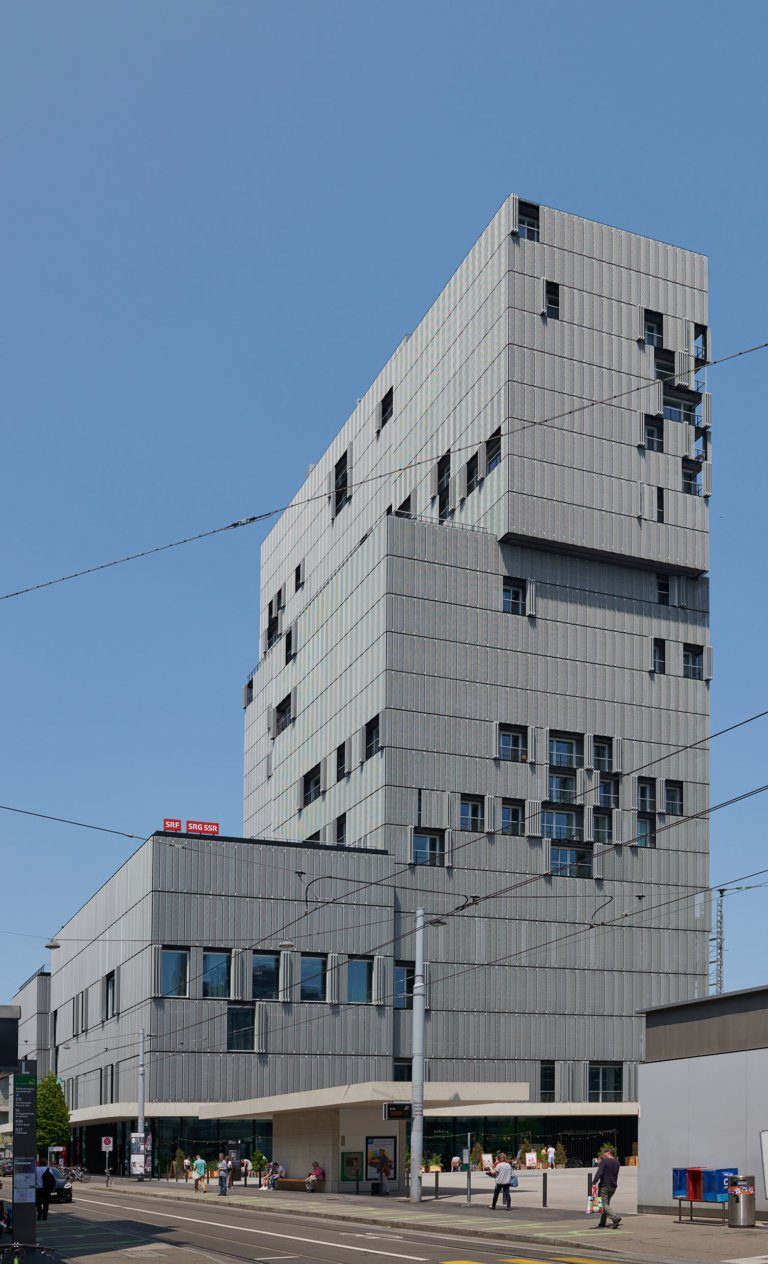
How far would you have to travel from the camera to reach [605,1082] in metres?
89.0

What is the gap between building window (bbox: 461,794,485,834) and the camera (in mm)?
88188

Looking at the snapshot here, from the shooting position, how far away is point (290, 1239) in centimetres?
3148

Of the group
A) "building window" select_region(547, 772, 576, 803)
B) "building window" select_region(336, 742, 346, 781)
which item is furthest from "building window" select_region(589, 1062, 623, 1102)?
"building window" select_region(336, 742, 346, 781)

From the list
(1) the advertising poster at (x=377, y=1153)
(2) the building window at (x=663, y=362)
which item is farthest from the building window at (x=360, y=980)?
(2) the building window at (x=663, y=362)

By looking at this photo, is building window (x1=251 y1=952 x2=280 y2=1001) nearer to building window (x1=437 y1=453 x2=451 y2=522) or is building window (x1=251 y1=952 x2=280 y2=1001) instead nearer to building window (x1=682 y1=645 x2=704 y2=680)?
building window (x1=437 y1=453 x2=451 y2=522)

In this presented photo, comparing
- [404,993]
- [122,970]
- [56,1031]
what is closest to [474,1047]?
[404,993]

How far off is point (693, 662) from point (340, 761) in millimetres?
23790

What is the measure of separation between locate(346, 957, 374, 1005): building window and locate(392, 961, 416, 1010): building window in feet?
4.86

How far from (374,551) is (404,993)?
1042 inches

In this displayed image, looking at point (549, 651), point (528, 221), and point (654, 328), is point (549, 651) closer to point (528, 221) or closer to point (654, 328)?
point (654, 328)

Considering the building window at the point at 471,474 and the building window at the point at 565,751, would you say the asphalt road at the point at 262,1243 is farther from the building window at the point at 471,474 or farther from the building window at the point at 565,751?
the building window at the point at 471,474

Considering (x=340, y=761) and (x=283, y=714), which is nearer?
(x=340, y=761)

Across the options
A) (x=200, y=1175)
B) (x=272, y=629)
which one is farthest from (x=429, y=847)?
(x=272, y=629)

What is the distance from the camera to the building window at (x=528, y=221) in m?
90.6
